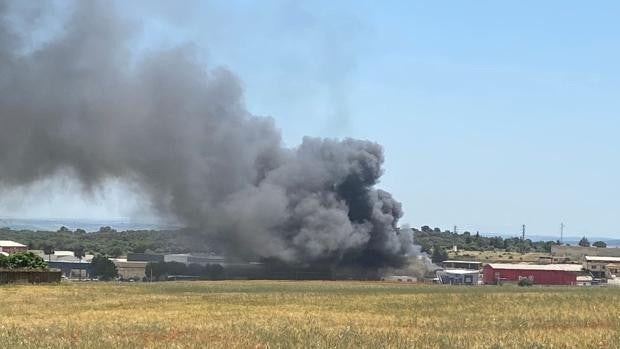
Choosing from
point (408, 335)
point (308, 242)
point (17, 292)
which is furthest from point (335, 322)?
point (308, 242)

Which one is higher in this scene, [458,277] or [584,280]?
[584,280]

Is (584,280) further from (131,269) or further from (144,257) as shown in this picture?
(144,257)

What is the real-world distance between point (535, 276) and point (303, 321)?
115 meters

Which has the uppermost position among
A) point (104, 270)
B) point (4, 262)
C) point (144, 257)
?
point (4, 262)

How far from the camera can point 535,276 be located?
15262 cm

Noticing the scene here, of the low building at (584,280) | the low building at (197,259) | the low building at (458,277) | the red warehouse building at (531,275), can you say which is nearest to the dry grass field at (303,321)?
the low building at (197,259)

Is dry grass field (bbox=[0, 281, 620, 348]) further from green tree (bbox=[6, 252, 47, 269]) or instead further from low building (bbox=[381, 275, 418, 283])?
low building (bbox=[381, 275, 418, 283])

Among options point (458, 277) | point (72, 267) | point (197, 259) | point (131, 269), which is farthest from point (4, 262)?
point (72, 267)

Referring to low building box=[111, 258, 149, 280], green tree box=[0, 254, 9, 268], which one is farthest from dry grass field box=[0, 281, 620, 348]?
low building box=[111, 258, 149, 280]

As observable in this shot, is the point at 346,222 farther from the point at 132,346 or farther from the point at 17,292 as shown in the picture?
the point at 132,346

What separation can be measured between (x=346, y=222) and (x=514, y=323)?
93.6m

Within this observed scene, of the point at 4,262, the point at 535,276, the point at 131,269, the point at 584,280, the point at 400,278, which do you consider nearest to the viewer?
the point at 4,262

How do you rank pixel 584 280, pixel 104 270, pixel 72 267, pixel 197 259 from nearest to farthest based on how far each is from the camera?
1. pixel 197 259
2. pixel 104 270
3. pixel 584 280
4. pixel 72 267

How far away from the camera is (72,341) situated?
32562 mm
